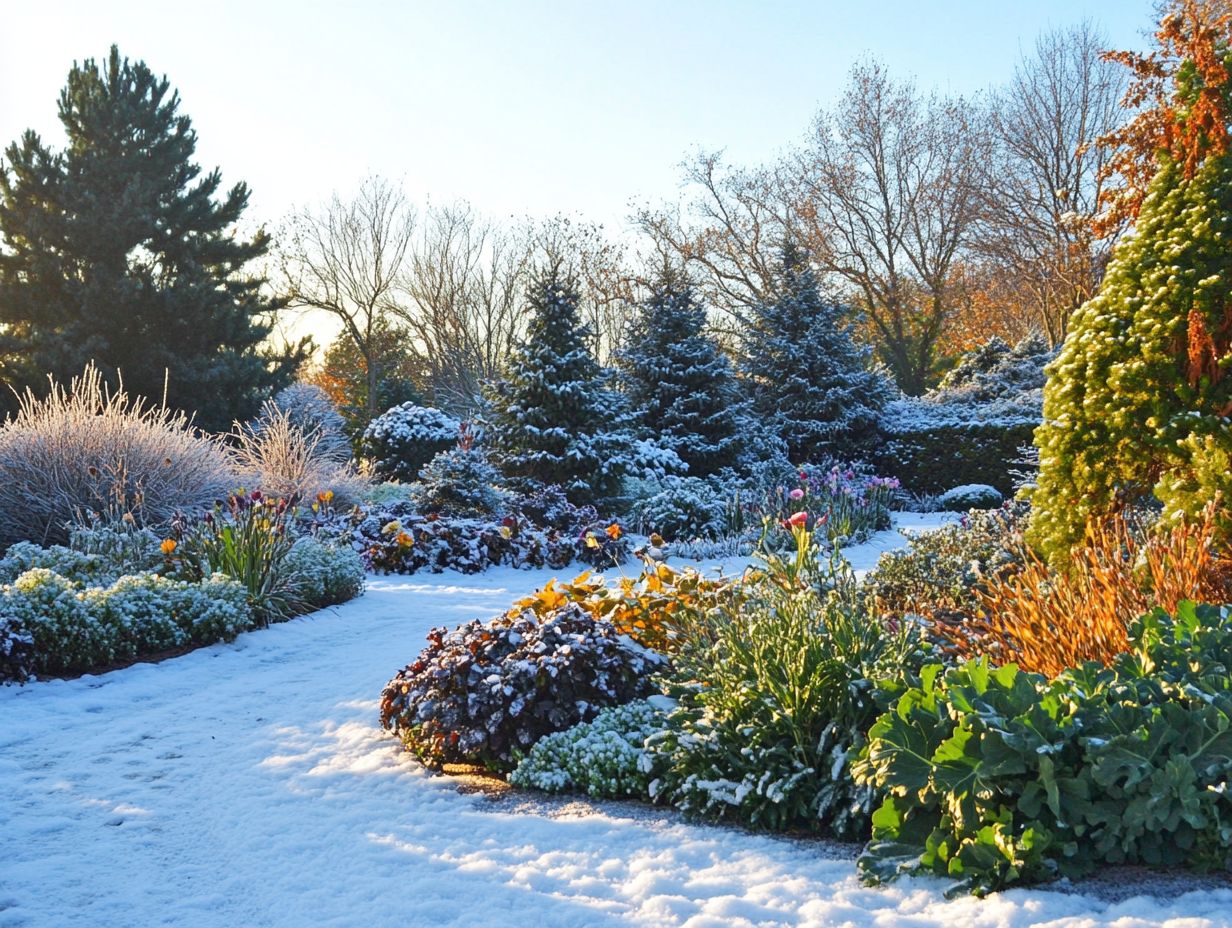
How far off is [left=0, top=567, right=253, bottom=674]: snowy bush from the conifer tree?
5422mm

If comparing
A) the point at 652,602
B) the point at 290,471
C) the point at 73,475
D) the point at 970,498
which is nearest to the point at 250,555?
the point at 73,475

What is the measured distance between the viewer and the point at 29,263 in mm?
22328

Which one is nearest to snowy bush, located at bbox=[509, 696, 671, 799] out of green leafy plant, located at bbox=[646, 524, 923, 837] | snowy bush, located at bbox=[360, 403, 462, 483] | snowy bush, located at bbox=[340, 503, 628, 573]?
green leafy plant, located at bbox=[646, 524, 923, 837]

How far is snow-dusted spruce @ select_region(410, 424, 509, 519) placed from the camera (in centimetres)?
1227

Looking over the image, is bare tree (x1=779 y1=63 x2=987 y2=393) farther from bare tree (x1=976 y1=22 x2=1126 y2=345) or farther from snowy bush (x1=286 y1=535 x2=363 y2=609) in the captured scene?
snowy bush (x1=286 y1=535 x2=363 y2=609)

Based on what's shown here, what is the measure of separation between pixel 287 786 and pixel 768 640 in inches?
82.7

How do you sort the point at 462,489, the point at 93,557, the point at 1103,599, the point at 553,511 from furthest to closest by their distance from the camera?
the point at 462,489 → the point at 553,511 → the point at 93,557 → the point at 1103,599

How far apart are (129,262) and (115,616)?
1929 cm

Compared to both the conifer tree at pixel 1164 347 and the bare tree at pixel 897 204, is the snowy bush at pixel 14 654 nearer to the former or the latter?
the conifer tree at pixel 1164 347

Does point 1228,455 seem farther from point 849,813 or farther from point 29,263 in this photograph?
point 29,263

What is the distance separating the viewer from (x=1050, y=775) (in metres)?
2.70

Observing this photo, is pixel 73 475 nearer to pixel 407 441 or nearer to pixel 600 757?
pixel 407 441

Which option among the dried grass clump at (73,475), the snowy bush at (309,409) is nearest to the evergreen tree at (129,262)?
the snowy bush at (309,409)

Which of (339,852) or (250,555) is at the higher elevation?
(250,555)
